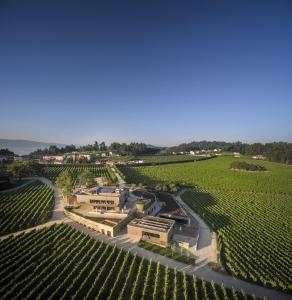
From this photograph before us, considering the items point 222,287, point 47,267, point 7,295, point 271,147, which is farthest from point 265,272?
point 271,147

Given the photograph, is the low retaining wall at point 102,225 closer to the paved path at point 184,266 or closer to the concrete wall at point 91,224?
the concrete wall at point 91,224

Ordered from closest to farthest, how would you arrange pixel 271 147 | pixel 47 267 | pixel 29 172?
1. pixel 47 267
2. pixel 29 172
3. pixel 271 147

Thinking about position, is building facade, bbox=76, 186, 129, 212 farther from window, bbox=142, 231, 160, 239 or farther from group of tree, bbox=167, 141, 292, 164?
group of tree, bbox=167, 141, 292, 164

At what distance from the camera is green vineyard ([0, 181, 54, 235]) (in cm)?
3503

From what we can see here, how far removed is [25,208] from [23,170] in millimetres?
27718

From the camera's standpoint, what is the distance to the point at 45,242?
30.0 metres

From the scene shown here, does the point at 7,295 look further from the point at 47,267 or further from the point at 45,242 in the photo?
the point at 45,242

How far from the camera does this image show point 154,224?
33.4m

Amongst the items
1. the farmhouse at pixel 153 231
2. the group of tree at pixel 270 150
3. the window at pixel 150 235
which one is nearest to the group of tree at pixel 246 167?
the group of tree at pixel 270 150

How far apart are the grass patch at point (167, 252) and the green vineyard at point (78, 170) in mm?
36079

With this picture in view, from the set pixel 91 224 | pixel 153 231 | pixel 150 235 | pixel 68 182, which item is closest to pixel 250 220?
pixel 153 231

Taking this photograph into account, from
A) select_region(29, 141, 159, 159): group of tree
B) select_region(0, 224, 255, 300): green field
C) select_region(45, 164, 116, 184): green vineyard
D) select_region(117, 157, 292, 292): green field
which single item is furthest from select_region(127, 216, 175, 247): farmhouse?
select_region(29, 141, 159, 159): group of tree

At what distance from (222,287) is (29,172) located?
65.0 m

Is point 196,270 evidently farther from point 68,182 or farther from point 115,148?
point 115,148
